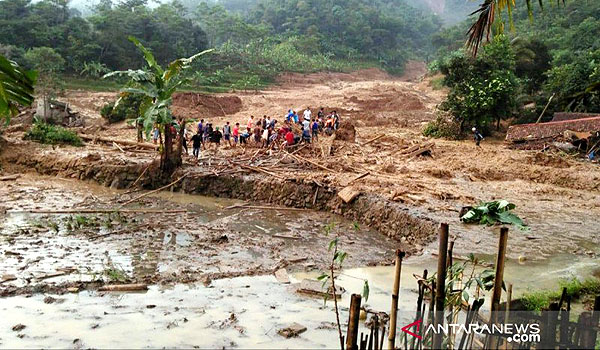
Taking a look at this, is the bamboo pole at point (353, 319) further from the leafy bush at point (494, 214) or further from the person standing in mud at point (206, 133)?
the person standing in mud at point (206, 133)

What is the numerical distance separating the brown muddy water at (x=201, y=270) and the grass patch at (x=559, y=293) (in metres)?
0.47

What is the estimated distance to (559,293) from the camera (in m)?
6.26

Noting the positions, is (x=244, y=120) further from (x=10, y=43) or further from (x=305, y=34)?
(x=305, y=34)

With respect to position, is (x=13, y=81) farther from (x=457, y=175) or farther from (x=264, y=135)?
(x=264, y=135)

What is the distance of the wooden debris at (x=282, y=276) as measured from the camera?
7775mm

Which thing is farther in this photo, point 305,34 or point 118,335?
point 305,34

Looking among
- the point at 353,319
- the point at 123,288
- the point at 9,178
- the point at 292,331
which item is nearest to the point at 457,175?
the point at 292,331

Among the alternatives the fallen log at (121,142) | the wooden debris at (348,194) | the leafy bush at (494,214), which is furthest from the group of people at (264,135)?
the leafy bush at (494,214)

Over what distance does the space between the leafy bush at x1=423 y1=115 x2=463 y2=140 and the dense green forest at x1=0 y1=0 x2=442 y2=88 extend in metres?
22.8

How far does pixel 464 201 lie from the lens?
1212 cm

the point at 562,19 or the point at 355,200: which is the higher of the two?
the point at 562,19

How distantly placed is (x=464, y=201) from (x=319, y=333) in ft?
24.9

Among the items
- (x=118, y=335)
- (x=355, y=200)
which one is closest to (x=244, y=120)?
(x=355, y=200)

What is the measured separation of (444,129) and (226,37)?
2017 inches
